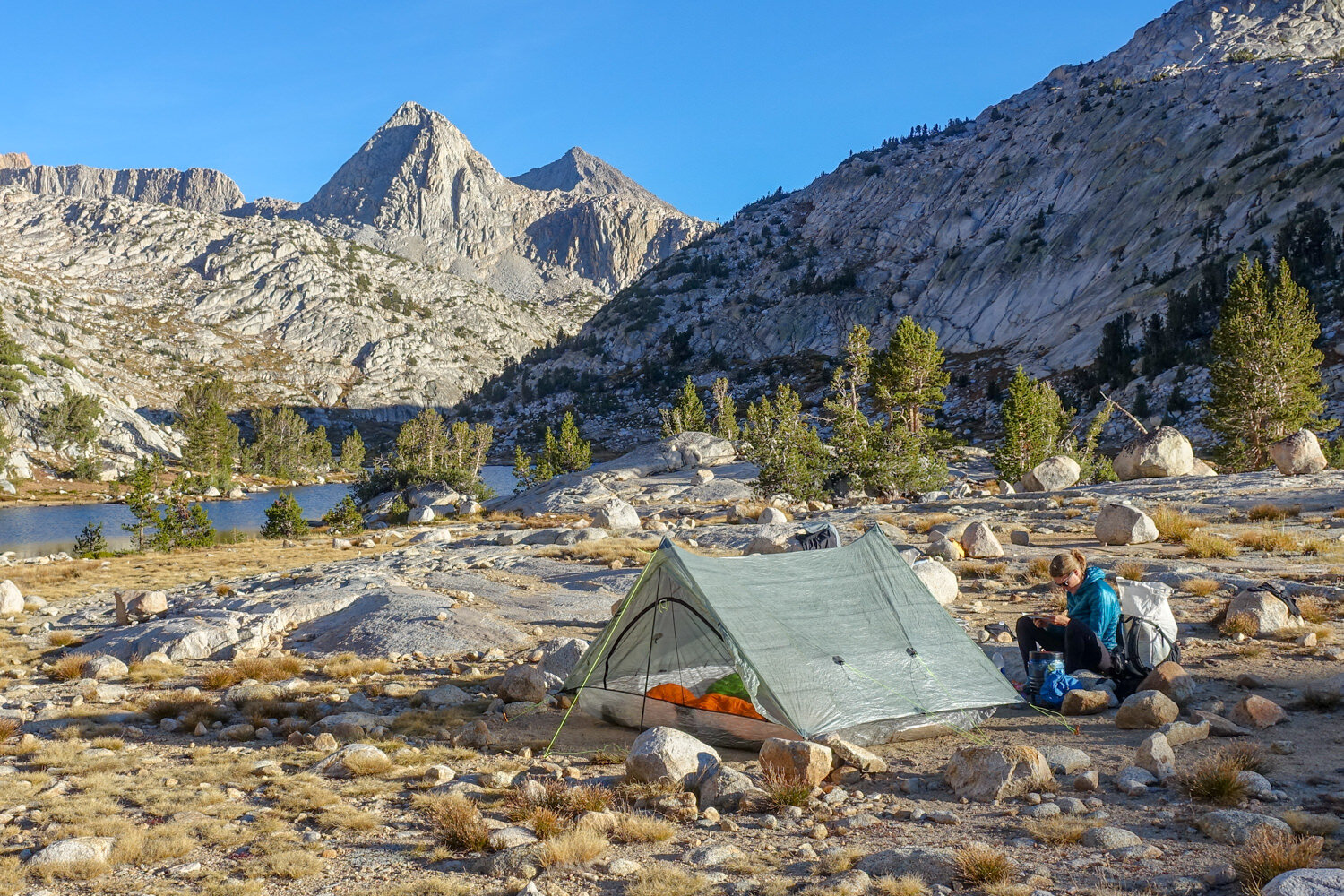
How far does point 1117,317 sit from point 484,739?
9706cm

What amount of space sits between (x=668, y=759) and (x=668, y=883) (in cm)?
240

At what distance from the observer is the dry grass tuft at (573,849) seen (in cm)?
660

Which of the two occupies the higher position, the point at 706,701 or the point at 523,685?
the point at 706,701

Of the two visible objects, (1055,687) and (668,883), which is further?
(1055,687)

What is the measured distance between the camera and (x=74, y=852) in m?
6.90

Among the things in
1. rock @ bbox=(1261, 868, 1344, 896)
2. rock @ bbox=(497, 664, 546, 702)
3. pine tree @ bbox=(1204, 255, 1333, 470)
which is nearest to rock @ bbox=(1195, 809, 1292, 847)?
rock @ bbox=(1261, 868, 1344, 896)

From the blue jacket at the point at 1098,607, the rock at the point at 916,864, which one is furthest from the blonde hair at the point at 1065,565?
the rock at the point at 916,864

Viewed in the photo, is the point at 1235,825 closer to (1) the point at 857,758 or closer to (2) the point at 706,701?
(1) the point at 857,758

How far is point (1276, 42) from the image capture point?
5733 inches

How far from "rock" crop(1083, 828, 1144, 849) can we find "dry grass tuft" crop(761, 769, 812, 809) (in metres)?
2.46

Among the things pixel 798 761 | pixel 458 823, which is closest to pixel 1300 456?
pixel 798 761

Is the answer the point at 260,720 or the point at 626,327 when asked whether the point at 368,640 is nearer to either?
the point at 260,720

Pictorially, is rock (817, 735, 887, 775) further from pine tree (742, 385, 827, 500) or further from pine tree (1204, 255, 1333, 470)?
pine tree (1204, 255, 1333, 470)

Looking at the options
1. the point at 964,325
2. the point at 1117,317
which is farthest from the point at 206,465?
the point at 1117,317
